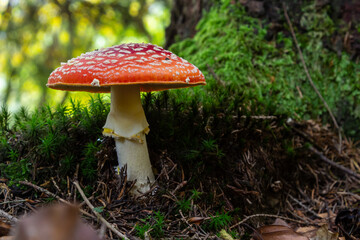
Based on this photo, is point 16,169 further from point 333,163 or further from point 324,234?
point 333,163

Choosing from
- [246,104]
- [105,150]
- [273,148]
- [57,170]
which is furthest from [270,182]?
[57,170]

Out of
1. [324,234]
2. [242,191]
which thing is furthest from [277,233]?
[242,191]

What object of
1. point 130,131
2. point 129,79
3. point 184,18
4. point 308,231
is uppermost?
point 184,18

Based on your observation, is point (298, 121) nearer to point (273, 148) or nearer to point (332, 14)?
point (273, 148)

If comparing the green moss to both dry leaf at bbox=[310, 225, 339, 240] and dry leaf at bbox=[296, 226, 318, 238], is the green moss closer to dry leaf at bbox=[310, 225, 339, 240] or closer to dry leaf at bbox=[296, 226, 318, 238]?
dry leaf at bbox=[296, 226, 318, 238]

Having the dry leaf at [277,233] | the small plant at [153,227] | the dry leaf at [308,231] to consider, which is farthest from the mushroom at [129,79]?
the dry leaf at [308,231]

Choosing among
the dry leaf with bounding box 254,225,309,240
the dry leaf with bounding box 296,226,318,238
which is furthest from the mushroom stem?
the dry leaf with bounding box 296,226,318,238

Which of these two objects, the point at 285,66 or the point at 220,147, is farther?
the point at 285,66
